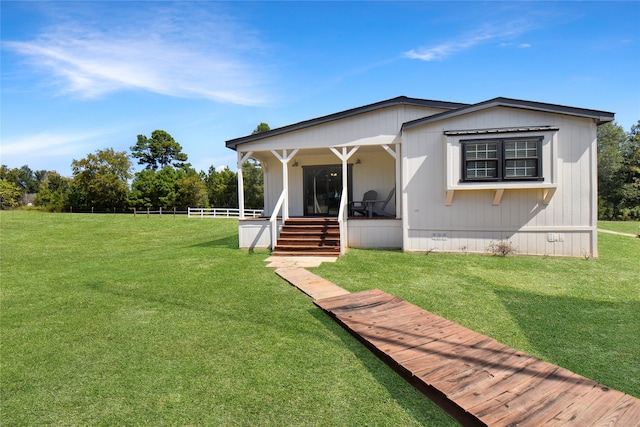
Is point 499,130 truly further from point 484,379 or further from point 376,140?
point 484,379

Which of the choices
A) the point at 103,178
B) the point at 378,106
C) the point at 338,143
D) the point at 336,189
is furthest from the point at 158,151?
the point at 378,106

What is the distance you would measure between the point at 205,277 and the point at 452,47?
1162cm

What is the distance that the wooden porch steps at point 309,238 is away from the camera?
8312 millimetres

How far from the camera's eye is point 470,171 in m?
7.79

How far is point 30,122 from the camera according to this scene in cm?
1650

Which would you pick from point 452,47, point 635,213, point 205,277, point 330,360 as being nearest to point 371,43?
point 452,47

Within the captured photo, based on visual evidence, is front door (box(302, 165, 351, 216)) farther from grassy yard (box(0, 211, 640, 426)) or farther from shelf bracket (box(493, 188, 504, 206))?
shelf bracket (box(493, 188, 504, 206))

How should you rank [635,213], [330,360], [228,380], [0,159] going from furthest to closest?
[0,159] < [635,213] < [330,360] < [228,380]

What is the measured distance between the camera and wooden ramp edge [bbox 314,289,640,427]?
207 centimetres

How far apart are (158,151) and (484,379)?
54.8m

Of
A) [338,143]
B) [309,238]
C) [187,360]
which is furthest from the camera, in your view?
[338,143]

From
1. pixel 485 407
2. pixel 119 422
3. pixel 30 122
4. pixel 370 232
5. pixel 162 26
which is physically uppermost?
pixel 162 26

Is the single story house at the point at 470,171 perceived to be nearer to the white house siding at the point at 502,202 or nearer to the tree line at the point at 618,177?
the white house siding at the point at 502,202

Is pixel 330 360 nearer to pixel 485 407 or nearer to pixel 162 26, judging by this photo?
pixel 485 407
